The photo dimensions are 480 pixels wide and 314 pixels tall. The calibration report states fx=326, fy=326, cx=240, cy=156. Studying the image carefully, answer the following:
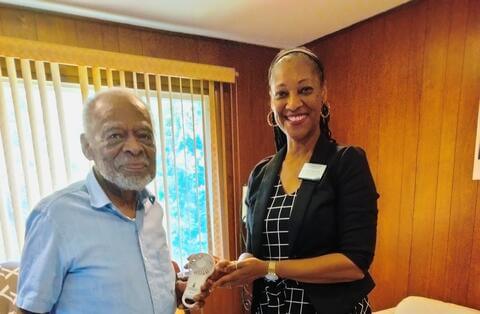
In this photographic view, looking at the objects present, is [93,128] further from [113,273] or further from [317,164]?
[317,164]

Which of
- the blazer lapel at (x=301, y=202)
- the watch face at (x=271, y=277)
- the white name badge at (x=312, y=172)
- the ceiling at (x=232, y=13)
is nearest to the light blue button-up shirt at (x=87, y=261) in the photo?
the watch face at (x=271, y=277)

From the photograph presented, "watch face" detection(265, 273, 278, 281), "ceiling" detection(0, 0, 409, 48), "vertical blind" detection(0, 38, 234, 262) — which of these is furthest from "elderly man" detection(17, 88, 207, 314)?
"ceiling" detection(0, 0, 409, 48)

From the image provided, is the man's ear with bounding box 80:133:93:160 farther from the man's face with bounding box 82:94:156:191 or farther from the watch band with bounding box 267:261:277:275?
the watch band with bounding box 267:261:277:275

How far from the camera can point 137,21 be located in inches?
83.3

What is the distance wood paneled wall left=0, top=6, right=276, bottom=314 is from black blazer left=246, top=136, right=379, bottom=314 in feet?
5.43

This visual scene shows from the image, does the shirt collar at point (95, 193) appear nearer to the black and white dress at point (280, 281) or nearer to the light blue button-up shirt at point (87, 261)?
the light blue button-up shirt at point (87, 261)

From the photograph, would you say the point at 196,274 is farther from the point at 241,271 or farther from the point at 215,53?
the point at 215,53

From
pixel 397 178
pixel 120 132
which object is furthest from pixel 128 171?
pixel 397 178

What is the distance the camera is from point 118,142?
40.7 inches

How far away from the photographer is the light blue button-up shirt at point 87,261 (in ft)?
2.85

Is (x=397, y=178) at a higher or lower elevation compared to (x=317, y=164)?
lower

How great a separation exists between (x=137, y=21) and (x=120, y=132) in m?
1.38

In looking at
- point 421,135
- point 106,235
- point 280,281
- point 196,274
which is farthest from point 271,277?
point 421,135

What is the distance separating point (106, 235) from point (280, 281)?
1.84 feet
